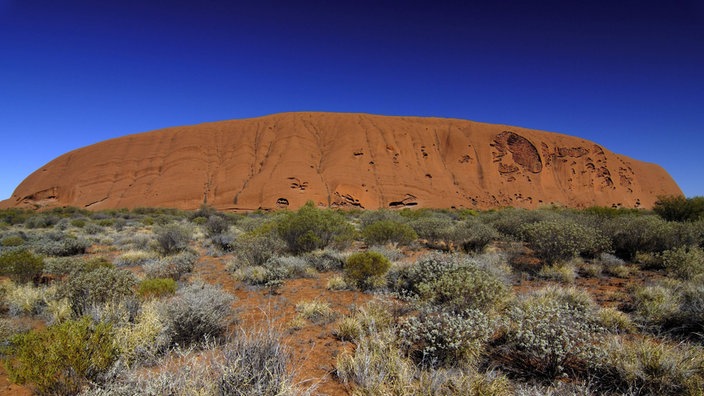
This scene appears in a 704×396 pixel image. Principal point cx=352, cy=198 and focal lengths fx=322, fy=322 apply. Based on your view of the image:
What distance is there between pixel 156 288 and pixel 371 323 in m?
3.66

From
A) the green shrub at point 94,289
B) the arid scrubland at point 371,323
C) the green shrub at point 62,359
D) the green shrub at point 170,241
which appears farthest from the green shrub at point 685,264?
the green shrub at point 170,241

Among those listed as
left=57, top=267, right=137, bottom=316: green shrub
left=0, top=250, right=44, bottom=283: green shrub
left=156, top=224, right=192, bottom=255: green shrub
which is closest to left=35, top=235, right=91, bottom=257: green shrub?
left=156, top=224, right=192, bottom=255: green shrub

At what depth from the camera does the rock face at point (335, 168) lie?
40.6m

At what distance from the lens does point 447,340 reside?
10.7 feet

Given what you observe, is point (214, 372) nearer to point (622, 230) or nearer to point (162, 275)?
point (162, 275)

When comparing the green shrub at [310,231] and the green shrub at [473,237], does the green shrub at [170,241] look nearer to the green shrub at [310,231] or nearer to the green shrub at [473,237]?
the green shrub at [310,231]

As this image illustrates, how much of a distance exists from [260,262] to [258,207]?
31.4m

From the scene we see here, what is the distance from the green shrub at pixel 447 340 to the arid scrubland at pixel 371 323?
21 millimetres

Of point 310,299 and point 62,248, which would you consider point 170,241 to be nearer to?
point 62,248

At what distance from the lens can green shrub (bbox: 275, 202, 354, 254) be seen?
373 inches

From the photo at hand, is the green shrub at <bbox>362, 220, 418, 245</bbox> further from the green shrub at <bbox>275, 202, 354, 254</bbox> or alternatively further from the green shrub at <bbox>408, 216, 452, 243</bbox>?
the green shrub at <bbox>408, 216, 452, 243</bbox>

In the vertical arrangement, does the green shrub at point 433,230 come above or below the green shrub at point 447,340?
above

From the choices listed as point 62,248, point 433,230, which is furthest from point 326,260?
point 62,248

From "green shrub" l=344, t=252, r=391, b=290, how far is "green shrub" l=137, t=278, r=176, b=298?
3.12 meters
